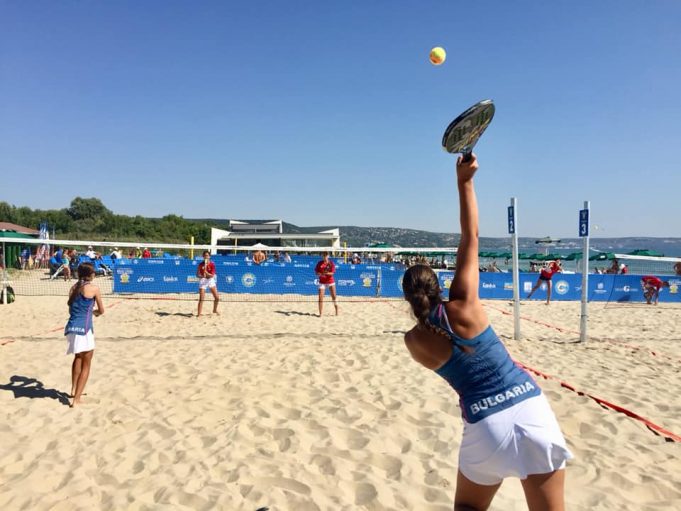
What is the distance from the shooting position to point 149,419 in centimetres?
450

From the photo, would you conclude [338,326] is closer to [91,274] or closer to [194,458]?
[91,274]

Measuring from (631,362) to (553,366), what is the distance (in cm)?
138

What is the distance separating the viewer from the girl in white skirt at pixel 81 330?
496 centimetres

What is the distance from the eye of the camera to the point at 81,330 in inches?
197

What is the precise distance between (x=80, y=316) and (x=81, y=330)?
16 cm

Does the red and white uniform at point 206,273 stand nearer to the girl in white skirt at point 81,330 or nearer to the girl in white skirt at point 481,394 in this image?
the girl in white skirt at point 81,330

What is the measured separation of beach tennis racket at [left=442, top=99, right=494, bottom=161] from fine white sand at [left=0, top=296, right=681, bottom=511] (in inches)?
49.8

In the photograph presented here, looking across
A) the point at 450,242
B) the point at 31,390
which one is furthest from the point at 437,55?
the point at 450,242

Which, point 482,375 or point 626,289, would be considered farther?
point 626,289

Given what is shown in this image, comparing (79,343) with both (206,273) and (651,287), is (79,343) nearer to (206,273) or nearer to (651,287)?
(206,273)

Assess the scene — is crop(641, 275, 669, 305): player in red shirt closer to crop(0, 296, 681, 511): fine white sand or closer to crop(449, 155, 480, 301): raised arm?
crop(0, 296, 681, 511): fine white sand

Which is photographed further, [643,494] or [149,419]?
[149,419]

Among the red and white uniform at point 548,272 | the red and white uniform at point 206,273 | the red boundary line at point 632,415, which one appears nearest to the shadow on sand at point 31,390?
the red and white uniform at point 206,273

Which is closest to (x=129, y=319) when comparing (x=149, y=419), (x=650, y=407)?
(x=149, y=419)
